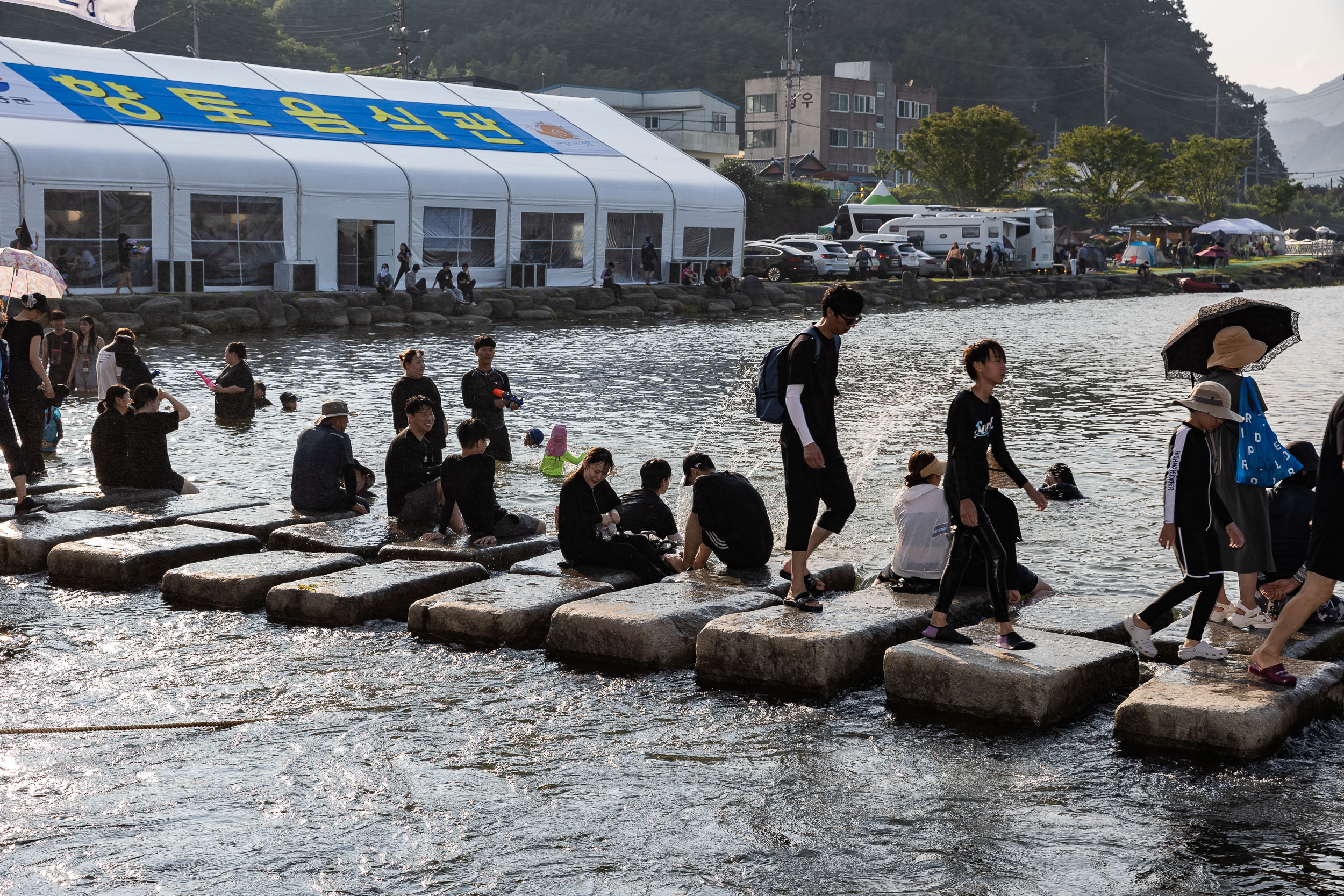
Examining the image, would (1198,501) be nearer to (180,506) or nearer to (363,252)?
(180,506)

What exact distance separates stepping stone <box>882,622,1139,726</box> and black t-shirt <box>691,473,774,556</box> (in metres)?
1.82

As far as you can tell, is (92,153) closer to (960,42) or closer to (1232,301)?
(1232,301)

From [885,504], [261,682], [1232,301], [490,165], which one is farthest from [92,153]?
[1232,301]

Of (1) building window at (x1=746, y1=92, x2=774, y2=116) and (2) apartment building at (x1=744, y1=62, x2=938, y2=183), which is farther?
(1) building window at (x1=746, y1=92, x2=774, y2=116)

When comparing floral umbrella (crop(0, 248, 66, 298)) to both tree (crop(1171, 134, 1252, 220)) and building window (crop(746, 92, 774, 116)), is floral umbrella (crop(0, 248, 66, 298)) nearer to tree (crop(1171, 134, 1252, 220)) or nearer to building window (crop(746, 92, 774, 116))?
tree (crop(1171, 134, 1252, 220))

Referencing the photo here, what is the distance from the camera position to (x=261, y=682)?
21.9 ft

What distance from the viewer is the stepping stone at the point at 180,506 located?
9.77 meters

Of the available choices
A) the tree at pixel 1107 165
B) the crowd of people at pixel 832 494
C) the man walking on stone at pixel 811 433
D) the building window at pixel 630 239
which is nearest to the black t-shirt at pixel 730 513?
the crowd of people at pixel 832 494

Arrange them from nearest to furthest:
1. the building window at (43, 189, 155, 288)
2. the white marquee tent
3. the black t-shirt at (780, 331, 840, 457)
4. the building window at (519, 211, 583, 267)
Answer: the black t-shirt at (780, 331, 840, 457) → the building window at (43, 189, 155, 288) → the white marquee tent → the building window at (519, 211, 583, 267)

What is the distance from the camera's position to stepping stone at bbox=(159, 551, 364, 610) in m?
8.02

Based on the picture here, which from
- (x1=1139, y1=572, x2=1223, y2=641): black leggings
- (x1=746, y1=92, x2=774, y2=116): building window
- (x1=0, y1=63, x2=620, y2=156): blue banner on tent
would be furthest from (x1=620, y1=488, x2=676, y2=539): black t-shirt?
(x1=746, y1=92, x2=774, y2=116): building window

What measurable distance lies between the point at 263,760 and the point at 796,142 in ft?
325

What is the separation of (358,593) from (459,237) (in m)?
29.0

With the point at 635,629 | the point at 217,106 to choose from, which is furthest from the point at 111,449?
the point at 217,106
